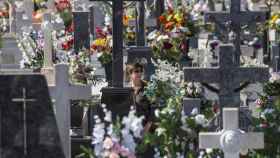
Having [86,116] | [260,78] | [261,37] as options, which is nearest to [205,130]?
[260,78]

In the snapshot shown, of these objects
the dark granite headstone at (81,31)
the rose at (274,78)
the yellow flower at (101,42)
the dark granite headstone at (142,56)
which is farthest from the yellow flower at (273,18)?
the rose at (274,78)

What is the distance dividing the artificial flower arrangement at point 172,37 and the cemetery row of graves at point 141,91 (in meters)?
0.02

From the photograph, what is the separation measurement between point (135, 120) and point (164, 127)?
1534 mm

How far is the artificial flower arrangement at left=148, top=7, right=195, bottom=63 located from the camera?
20.8 meters

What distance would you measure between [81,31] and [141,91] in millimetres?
6724

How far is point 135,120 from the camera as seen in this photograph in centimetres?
977

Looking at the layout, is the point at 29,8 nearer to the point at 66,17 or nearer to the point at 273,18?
the point at 66,17

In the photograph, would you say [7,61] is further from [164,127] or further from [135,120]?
[135,120]

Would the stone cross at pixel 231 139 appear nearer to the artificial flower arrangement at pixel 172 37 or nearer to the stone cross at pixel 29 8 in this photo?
the artificial flower arrangement at pixel 172 37

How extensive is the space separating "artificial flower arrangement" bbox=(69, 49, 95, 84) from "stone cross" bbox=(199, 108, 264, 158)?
22.2 feet

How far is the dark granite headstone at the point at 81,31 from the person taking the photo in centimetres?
2105

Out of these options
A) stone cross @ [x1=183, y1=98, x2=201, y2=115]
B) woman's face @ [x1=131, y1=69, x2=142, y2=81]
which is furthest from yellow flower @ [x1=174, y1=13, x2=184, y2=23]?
stone cross @ [x1=183, y1=98, x2=201, y2=115]

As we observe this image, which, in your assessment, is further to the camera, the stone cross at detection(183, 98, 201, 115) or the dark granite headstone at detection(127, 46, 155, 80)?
the dark granite headstone at detection(127, 46, 155, 80)

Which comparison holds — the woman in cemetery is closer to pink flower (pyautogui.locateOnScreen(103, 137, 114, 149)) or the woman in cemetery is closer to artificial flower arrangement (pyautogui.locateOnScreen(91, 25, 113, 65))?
pink flower (pyautogui.locateOnScreen(103, 137, 114, 149))
